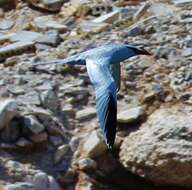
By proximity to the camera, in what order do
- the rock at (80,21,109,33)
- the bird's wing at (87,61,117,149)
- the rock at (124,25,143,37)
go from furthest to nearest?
the rock at (80,21,109,33) < the rock at (124,25,143,37) < the bird's wing at (87,61,117,149)

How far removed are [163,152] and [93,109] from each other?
1.79 feet

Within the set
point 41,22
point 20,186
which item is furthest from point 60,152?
point 41,22

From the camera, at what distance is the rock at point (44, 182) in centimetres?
382

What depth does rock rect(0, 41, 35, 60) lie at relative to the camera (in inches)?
190

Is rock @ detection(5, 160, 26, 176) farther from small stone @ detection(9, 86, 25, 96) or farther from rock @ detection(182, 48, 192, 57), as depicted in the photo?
rock @ detection(182, 48, 192, 57)

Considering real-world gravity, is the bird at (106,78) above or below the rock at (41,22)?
above

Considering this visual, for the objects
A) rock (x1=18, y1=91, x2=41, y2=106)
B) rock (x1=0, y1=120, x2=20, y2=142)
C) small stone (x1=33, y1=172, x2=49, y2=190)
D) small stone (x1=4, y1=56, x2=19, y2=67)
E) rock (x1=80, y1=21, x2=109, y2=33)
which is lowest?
rock (x1=80, y1=21, x2=109, y2=33)

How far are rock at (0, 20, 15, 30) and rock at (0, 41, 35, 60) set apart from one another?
18.0 inches

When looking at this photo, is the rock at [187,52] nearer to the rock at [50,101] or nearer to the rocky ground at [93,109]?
the rocky ground at [93,109]

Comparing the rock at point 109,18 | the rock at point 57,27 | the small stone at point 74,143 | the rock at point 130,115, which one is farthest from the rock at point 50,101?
the rock at point 109,18

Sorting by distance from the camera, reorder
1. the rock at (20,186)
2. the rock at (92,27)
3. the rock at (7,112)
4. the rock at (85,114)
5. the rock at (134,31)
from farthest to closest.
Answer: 1. the rock at (92,27)
2. the rock at (134,31)
3. the rock at (85,114)
4. the rock at (7,112)
5. the rock at (20,186)

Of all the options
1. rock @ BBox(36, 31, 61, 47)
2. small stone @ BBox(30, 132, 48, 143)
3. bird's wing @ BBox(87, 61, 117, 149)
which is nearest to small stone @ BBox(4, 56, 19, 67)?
rock @ BBox(36, 31, 61, 47)

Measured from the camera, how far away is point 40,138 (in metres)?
4.01

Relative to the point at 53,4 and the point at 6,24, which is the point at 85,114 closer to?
the point at 6,24
